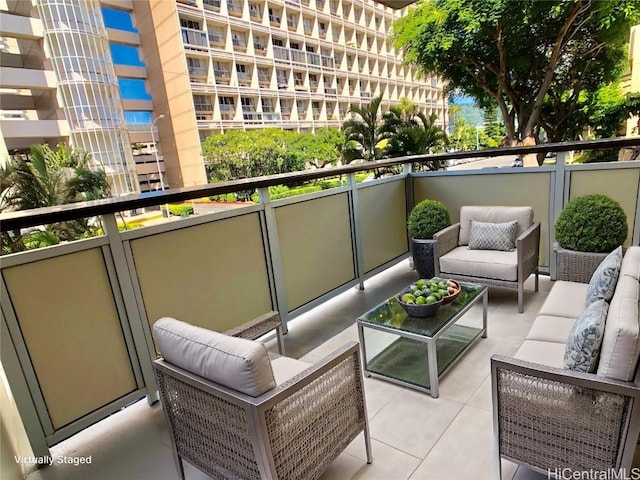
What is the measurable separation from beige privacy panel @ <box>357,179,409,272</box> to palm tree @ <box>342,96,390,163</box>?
7.33 metres

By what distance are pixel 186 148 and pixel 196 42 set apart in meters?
6.79

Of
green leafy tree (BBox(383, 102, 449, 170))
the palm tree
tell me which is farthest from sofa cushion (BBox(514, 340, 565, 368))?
the palm tree

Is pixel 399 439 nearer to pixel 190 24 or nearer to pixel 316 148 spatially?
pixel 316 148

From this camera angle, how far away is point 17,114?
19344 millimetres

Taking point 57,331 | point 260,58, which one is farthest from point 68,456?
point 260,58

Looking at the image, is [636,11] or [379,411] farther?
[636,11]

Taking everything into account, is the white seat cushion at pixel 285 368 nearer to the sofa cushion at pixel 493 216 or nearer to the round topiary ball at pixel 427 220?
the round topiary ball at pixel 427 220

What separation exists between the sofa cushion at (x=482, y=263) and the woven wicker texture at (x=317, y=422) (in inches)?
78.8

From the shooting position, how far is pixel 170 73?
2506cm

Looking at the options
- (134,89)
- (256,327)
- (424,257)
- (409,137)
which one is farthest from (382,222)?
(134,89)

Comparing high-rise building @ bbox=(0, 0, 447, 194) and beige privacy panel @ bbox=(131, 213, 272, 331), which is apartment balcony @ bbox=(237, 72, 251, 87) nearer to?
high-rise building @ bbox=(0, 0, 447, 194)

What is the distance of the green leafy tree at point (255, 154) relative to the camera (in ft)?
68.3

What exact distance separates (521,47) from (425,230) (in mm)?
10640

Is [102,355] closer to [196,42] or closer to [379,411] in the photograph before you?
[379,411]
